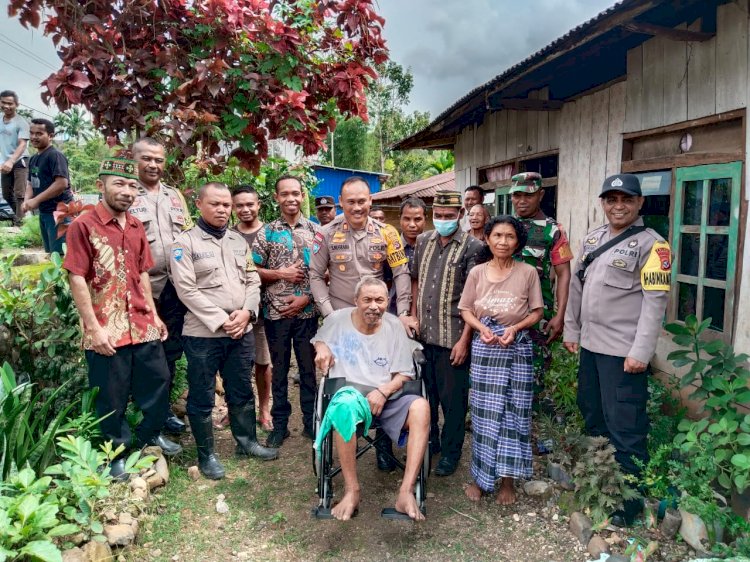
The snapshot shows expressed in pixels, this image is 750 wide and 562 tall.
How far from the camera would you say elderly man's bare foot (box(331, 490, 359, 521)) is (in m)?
2.78

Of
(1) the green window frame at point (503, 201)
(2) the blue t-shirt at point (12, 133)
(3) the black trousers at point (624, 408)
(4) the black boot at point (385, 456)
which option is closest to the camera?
(3) the black trousers at point (624, 408)

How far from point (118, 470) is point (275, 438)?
1.14 m

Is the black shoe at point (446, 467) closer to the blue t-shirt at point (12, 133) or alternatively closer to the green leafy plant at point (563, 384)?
the green leafy plant at point (563, 384)

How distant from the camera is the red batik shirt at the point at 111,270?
2.87m

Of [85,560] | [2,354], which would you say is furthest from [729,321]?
[2,354]

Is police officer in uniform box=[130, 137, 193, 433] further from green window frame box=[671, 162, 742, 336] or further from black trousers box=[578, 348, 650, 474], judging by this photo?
green window frame box=[671, 162, 742, 336]

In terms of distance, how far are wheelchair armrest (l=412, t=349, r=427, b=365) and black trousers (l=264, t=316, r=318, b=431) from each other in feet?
3.22

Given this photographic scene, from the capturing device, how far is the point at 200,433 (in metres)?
3.40

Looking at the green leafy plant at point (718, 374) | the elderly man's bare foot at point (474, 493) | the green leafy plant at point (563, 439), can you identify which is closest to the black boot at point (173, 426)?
the elderly man's bare foot at point (474, 493)

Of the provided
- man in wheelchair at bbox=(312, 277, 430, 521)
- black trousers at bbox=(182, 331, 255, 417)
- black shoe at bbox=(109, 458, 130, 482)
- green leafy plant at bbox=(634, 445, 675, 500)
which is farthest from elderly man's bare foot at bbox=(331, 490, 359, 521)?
green leafy plant at bbox=(634, 445, 675, 500)

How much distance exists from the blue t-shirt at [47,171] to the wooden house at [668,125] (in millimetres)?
3814

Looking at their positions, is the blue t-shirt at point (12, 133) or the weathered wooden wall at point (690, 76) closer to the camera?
the weathered wooden wall at point (690, 76)

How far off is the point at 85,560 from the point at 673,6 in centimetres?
444

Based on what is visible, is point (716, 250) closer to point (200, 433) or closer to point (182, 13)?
point (200, 433)
